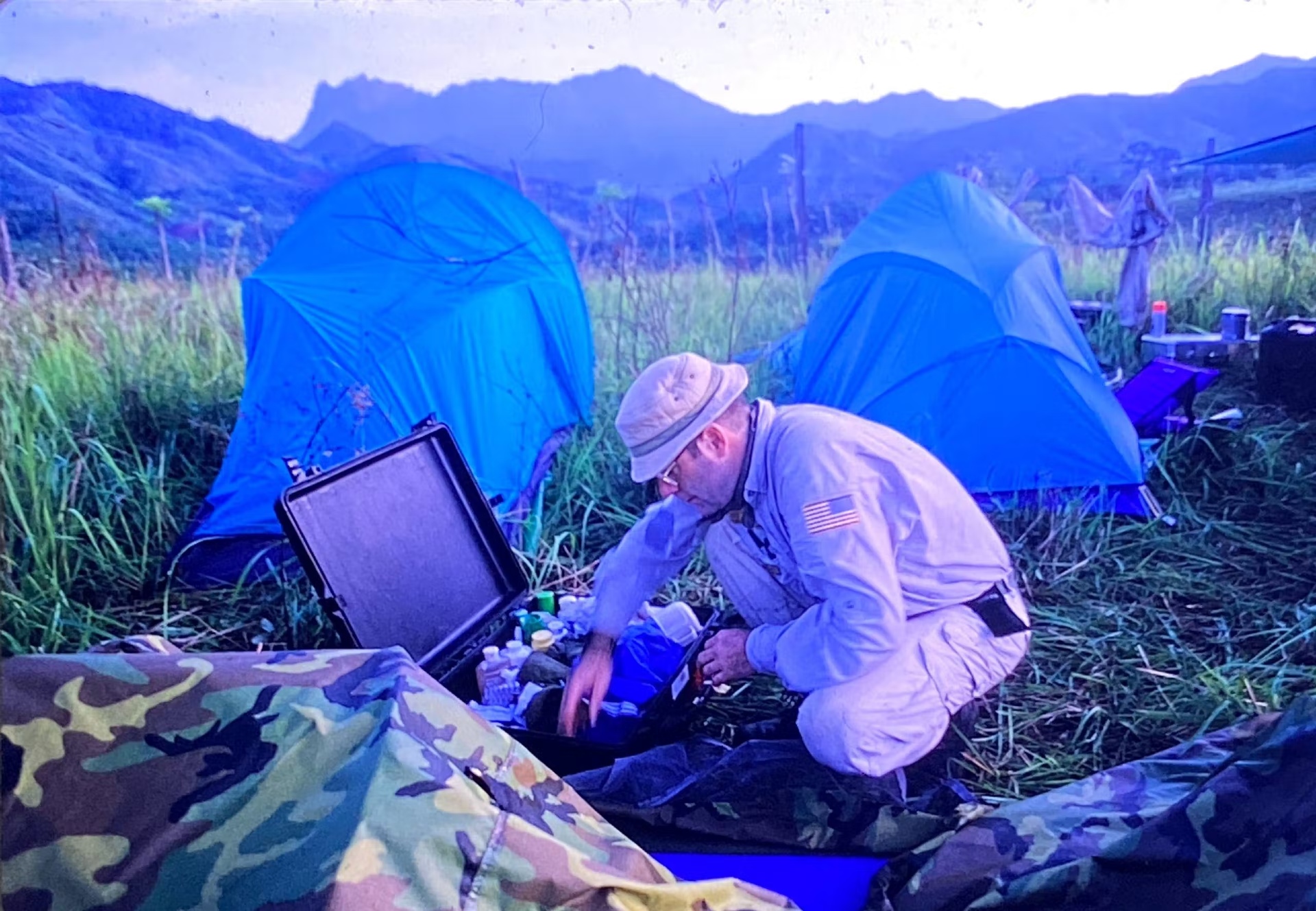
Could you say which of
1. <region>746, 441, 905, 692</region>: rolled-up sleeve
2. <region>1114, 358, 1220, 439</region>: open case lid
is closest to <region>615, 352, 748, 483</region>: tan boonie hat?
<region>746, 441, 905, 692</region>: rolled-up sleeve

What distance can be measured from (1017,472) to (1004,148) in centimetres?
109

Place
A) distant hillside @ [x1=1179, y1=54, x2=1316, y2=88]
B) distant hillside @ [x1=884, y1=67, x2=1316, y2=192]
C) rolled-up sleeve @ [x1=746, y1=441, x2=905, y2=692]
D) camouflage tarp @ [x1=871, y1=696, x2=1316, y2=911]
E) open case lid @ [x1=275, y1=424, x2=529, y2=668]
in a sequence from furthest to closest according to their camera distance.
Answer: distant hillside @ [x1=884, y1=67, x2=1316, y2=192], distant hillside @ [x1=1179, y1=54, x2=1316, y2=88], open case lid @ [x1=275, y1=424, x2=529, y2=668], rolled-up sleeve @ [x1=746, y1=441, x2=905, y2=692], camouflage tarp @ [x1=871, y1=696, x2=1316, y2=911]

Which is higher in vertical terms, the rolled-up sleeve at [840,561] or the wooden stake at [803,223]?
the wooden stake at [803,223]

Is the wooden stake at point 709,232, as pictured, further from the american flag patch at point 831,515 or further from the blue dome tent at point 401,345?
the american flag patch at point 831,515

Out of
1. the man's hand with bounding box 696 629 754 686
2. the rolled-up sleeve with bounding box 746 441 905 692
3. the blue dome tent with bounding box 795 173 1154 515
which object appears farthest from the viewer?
the blue dome tent with bounding box 795 173 1154 515

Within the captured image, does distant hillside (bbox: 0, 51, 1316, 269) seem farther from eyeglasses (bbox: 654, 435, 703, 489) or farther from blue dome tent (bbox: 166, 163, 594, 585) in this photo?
eyeglasses (bbox: 654, 435, 703, 489)

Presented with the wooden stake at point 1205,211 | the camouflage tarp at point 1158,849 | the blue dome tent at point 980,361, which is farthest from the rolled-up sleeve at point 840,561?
the wooden stake at point 1205,211

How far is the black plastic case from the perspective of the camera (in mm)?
2209

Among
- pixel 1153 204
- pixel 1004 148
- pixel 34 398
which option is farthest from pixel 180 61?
pixel 1153 204

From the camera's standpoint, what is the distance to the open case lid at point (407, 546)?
2279mm

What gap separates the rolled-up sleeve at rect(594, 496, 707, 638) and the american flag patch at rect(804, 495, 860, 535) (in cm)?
43

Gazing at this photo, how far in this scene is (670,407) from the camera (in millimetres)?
1951

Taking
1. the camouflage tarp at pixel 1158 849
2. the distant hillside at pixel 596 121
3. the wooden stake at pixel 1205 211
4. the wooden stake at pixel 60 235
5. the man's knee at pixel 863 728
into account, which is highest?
the wooden stake at pixel 60 235

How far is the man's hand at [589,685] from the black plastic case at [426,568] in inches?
3.1
